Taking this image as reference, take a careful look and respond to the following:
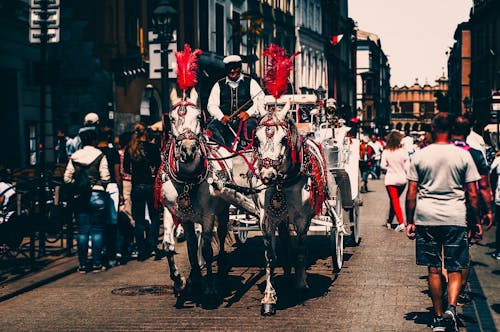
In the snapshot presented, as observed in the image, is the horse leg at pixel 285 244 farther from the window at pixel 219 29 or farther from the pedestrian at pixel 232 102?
the window at pixel 219 29

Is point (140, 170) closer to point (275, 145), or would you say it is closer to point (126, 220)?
point (126, 220)

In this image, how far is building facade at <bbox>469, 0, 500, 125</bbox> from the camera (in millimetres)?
64875

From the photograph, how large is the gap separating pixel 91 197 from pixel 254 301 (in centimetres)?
340

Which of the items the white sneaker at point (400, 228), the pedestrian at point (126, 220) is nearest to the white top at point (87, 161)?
the pedestrian at point (126, 220)

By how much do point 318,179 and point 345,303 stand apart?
1477mm

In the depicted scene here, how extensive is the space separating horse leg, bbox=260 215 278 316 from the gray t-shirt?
1.86 meters

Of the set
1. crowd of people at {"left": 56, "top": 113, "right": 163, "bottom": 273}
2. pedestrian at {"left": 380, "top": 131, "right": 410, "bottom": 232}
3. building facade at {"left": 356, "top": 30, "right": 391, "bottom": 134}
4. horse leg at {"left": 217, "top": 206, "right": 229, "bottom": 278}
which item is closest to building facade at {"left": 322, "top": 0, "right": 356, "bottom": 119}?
building facade at {"left": 356, "top": 30, "right": 391, "bottom": 134}

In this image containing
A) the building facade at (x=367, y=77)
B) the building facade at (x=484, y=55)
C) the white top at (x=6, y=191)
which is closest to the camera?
the white top at (x=6, y=191)

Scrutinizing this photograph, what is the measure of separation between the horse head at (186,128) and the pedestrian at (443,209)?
7.60 feet

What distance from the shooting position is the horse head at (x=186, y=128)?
8.47 meters

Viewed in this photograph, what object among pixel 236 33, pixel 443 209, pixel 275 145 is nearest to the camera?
pixel 443 209

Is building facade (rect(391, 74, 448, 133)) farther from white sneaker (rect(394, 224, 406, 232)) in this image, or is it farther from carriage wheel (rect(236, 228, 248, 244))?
carriage wheel (rect(236, 228, 248, 244))

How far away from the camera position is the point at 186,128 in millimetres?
8625

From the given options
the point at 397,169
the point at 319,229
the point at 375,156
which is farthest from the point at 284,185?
the point at 375,156
